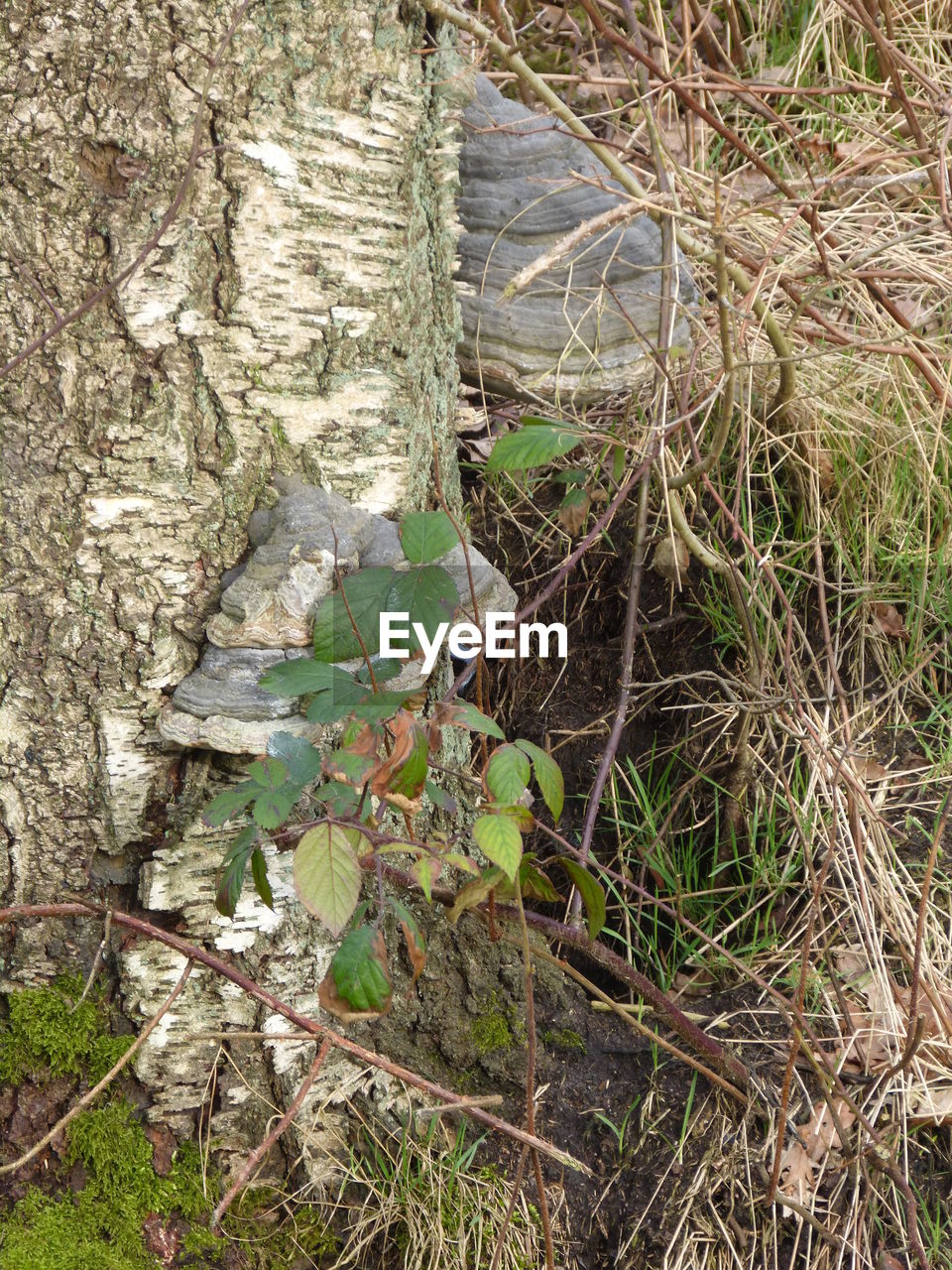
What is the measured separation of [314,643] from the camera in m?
1.65

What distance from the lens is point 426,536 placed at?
1646 mm

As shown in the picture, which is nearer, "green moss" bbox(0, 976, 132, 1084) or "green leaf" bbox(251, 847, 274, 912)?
"green leaf" bbox(251, 847, 274, 912)

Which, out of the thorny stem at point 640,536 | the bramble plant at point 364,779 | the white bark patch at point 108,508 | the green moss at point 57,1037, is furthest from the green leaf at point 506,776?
the green moss at point 57,1037

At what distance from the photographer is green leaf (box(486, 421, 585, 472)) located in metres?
1.77

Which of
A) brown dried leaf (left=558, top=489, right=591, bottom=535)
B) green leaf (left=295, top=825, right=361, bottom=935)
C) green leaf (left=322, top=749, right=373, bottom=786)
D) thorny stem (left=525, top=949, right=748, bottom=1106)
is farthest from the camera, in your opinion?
brown dried leaf (left=558, top=489, right=591, bottom=535)

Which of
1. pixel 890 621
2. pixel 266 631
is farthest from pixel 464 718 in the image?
pixel 890 621

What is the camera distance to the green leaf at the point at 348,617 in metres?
1.63

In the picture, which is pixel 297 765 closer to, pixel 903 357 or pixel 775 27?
pixel 903 357

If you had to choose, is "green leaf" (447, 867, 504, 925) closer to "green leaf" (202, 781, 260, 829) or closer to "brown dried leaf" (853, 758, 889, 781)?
"green leaf" (202, 781, 260, 829)

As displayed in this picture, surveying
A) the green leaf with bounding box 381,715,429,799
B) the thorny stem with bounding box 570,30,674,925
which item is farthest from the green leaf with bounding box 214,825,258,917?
the thorny stem with bounding box 570,30,674,925

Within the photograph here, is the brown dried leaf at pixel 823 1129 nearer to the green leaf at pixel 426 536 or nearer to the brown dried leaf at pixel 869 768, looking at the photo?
the brown dried leaf at pixel 869 768

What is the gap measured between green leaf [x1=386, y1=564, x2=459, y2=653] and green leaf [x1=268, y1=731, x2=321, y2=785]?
26 cm

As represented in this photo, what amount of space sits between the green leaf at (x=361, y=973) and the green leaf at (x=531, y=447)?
83cm

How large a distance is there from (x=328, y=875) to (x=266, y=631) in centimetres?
45
